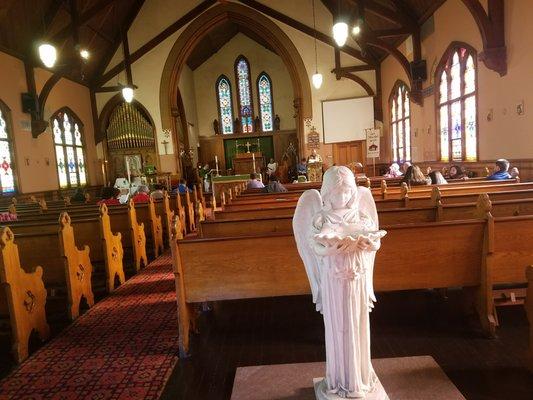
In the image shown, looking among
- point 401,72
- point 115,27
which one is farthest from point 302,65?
point 115,27

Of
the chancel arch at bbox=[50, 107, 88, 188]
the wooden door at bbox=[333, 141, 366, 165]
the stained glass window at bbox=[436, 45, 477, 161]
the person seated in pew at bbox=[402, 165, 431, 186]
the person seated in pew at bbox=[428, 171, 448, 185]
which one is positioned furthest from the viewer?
the wooden door at bbox=[333, 141, 366, 165]

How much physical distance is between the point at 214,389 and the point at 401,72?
11108 millimetres

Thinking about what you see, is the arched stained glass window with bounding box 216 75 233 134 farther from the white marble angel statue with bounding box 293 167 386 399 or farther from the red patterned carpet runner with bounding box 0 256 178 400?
the white marble angel statue with bounding box 293 167 386 399

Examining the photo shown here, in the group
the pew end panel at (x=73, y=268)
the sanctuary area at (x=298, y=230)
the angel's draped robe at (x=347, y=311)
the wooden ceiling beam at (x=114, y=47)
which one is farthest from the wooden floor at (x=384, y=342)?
the wooden ceiling beam at (x=114, y=47)

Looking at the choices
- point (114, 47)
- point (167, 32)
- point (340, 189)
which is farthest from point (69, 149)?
point (340, 189)

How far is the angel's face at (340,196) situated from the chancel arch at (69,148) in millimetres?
11779

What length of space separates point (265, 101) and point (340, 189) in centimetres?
1739

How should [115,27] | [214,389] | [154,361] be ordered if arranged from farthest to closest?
[115,27]
[154,361]
[214,389]

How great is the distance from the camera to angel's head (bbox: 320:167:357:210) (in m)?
1.75

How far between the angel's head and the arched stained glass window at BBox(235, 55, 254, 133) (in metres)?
17.0

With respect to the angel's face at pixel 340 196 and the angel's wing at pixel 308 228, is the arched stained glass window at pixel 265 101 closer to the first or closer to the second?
the angel's wing at pixel 308 228

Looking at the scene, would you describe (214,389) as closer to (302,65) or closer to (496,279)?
(496,279)

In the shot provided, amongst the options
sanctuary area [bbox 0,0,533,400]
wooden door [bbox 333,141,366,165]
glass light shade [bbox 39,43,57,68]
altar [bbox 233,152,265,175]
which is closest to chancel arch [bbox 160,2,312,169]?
sanctuary area [bbox 0,0,533,400]

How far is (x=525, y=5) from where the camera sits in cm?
575
